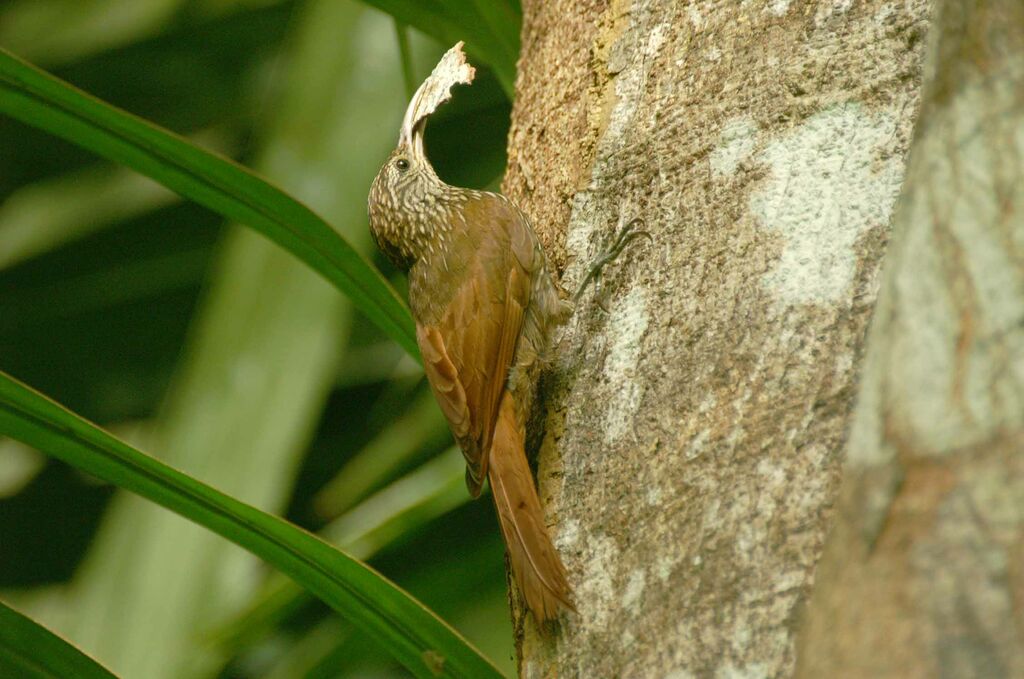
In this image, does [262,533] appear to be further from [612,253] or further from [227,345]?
[227,345]

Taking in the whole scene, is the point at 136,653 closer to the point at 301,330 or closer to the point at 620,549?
the point at 301,330

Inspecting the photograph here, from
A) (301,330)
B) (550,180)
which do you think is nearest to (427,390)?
(301,330)

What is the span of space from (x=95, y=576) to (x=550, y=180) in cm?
141

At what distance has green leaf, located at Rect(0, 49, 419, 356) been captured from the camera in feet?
4.86

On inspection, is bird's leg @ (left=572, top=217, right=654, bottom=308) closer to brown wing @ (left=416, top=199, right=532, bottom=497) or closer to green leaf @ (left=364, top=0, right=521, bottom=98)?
brown wing @ (left=416, top=199, right=532, bottom=497)

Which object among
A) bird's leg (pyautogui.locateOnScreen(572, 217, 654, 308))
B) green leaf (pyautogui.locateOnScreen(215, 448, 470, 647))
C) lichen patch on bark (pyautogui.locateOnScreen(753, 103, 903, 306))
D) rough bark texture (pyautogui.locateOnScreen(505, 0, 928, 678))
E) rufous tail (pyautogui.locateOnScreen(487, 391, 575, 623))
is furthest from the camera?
green leaf (pyautogui.locateOnScreen(215, 448, 470, 647))

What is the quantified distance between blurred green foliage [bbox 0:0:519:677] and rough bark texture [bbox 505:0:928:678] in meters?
0.47

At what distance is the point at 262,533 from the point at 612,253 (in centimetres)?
63

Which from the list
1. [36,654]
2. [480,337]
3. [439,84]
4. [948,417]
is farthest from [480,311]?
[948,417]

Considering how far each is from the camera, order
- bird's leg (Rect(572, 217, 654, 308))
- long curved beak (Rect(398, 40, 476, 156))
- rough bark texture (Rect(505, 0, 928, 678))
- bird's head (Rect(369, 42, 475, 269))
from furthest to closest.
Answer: bird's head (Rect(369, 42, 475, 269)) < long curved beak (Rect(398, 40, 476, 156)) < bird's leg (Rect(572, 217, 654, 308)) < rough bark texture (Rect(505, 0, 928, 678))

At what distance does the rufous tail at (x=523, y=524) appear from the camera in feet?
4.60

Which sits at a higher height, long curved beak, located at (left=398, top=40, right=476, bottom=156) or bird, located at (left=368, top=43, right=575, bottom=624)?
long curved beak, located at (left=398, top=40, right=476, bottom=156)

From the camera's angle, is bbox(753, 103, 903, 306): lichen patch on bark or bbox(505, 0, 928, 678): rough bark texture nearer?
bbox(505, 0, 928, 678): rough bark texture

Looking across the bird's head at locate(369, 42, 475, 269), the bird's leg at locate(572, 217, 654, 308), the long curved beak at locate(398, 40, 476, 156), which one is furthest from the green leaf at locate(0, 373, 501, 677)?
the bird's head at locate(369, 42, 475, 269)
